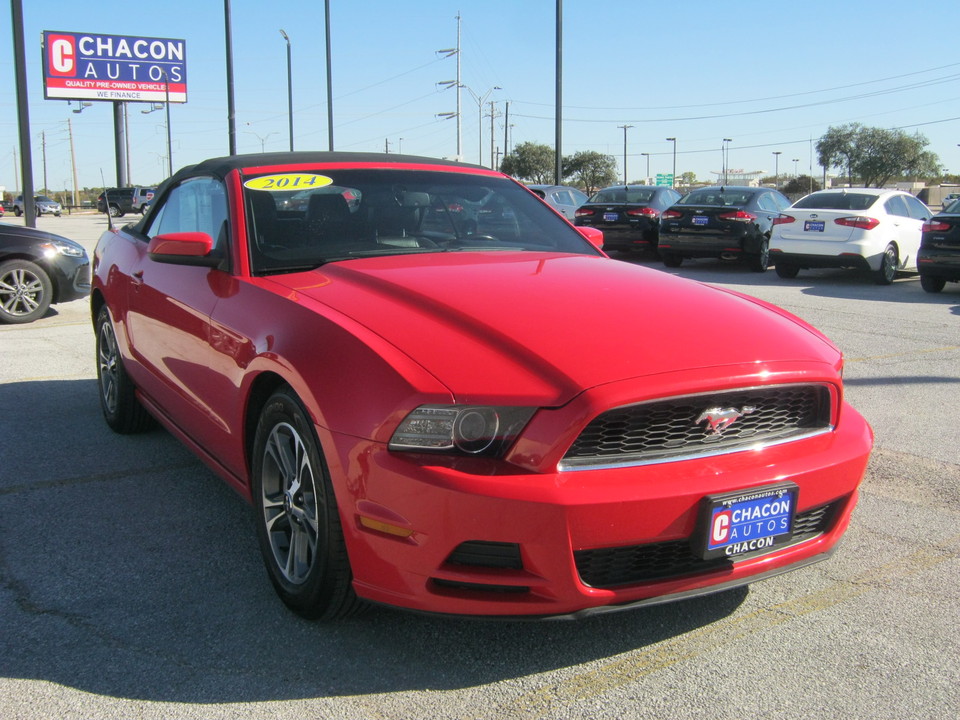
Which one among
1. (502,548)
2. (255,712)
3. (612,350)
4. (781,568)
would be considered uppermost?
(612,350)

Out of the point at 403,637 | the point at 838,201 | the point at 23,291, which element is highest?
the point at 838,201

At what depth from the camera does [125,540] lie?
3.61 meters

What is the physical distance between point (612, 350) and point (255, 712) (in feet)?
4.55

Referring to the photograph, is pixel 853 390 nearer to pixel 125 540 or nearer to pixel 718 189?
pixel 125 540

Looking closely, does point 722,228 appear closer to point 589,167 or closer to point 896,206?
point 896,206

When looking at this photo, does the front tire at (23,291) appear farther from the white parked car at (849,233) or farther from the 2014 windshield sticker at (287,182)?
the white parked car at (849,233)

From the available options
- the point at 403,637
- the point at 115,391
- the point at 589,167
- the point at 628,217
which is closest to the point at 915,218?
the point at 628,217

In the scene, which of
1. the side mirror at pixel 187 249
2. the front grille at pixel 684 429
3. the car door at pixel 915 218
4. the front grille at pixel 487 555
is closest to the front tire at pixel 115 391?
the side mirror at pixel 187 249

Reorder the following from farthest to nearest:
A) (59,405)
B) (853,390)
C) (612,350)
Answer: (853,390), (59,405), (612,350)

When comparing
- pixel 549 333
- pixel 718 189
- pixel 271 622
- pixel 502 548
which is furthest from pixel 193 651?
pixel 718 189

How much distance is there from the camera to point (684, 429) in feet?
8.34

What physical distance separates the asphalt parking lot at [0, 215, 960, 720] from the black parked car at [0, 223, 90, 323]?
5.62 meters

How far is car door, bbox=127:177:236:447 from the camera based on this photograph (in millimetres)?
3543

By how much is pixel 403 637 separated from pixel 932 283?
458 inches
